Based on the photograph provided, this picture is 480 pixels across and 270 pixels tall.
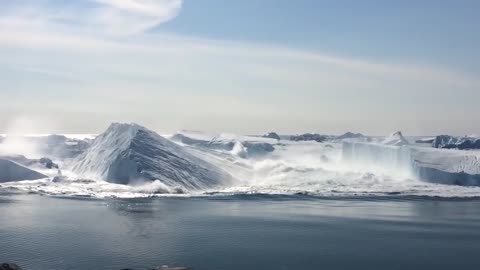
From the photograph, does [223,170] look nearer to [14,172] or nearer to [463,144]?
[14,172]

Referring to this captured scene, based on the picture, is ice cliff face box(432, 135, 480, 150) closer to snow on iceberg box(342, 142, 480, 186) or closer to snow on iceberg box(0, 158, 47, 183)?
snow on iceberg box(342, 142, 480, 186)

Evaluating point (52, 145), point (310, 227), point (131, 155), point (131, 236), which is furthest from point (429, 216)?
point (52, 145)

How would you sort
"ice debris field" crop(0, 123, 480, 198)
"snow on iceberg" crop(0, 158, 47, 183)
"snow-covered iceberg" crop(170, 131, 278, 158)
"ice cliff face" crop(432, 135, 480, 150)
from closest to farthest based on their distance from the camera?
"ice debris field" crop(0, 123, 480, 198) → "snow on iceberg" crop(0, 158, 47, 183) → "snow-covered iceberg" crop(170, 131, 278, 158) → "ice cliff face" crop(432, 135, 480, 150)

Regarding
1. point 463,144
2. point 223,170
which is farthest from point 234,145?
A: point 463,144

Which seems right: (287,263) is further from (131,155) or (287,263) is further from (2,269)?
(131,155)

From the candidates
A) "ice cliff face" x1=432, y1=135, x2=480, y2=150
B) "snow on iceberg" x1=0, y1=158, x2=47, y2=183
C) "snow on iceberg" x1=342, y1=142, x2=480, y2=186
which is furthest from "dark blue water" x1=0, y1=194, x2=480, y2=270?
"ice cliff face" x1=432, y1=135, x2=480, y2=150
